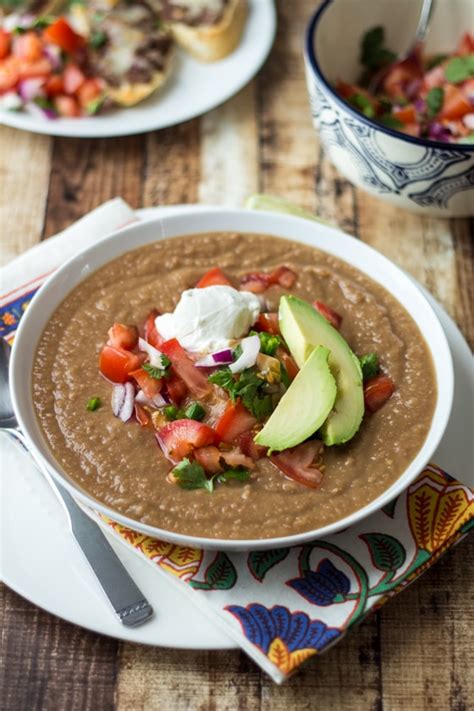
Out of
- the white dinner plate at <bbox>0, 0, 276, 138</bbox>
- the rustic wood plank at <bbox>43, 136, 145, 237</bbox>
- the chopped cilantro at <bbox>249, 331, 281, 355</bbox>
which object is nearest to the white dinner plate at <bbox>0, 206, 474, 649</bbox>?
the chopped cilantro at <bbox>249, 331, 281, 355</bbox>

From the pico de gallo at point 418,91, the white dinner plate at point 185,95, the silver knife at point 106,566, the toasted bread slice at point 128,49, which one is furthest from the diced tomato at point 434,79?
the silver knife at point 106,566

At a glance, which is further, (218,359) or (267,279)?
(267,279)

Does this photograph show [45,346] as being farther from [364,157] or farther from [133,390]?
[364,157]

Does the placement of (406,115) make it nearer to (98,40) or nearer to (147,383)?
(98,40)

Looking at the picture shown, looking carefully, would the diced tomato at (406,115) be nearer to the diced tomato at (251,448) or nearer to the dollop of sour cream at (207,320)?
the dollop of sour cream at (207,320)

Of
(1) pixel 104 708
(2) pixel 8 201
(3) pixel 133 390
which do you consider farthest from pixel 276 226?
(1) pixel 104 708

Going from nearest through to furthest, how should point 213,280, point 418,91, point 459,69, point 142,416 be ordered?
point 142,416 → point 213,280 → point 459,69 → point 418,91

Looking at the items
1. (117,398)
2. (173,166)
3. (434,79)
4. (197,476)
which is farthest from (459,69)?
(197,476)
